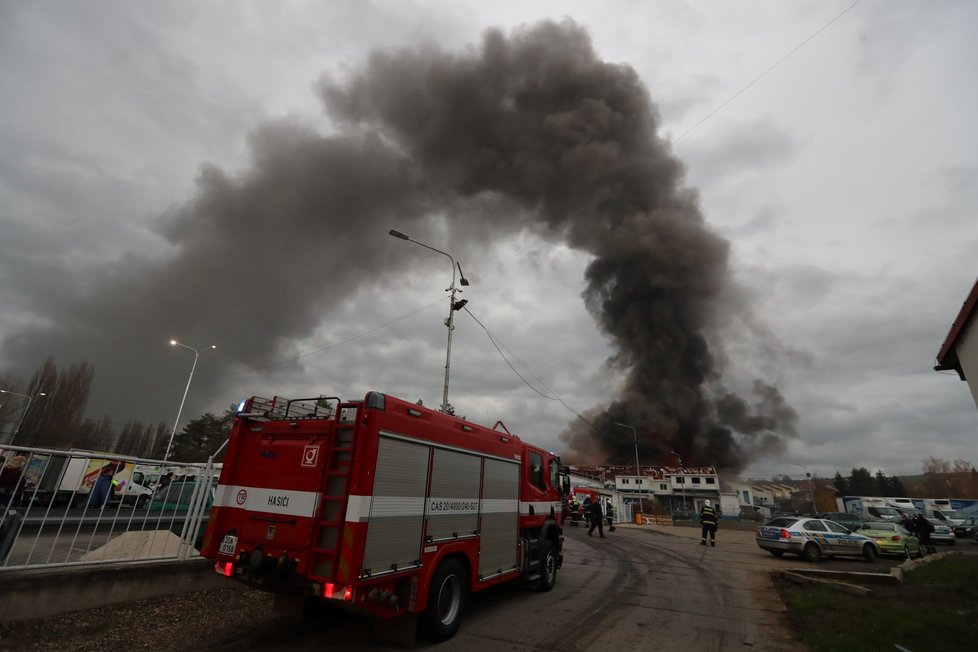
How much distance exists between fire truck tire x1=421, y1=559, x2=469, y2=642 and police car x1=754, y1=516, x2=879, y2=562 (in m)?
12.7

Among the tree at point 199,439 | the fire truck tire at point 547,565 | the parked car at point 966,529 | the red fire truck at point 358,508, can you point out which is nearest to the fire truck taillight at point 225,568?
the red fire truck at point 358,508

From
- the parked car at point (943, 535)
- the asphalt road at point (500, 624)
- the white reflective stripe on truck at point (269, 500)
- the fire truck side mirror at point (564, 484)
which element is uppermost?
the fire truck side mirror at point (564, 484)

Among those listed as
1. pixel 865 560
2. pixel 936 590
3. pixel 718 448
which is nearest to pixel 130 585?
pixel 936 590

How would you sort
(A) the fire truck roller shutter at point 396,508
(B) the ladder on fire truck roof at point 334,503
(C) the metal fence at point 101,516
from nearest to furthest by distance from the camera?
1. (B) the ladder on fire truck roof at point 334,503
2. (A) the fire truck roller shutter at point 396,508
3. (C) the metal fence at point 101,516

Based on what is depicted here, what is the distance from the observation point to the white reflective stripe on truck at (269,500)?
189 inches

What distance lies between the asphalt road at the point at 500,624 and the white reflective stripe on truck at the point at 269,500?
1.45 m

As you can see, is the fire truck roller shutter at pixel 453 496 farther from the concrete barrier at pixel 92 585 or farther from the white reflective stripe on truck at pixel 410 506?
the concrete barrier at pixel 92 585

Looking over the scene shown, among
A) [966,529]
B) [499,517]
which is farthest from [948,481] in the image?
[499,517]

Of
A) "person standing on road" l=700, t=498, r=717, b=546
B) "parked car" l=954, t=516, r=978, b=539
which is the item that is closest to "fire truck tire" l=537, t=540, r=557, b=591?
"person standing on road" l=700, t=498, r=717, b=546

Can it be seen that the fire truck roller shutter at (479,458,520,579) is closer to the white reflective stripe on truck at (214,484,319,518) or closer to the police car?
the white reflective stripe on truck at (214,484,319,518)

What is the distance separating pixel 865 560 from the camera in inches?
563

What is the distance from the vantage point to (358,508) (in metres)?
4.55

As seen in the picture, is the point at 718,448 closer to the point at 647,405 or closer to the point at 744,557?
the point at 647,405

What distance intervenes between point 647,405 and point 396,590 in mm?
55399
